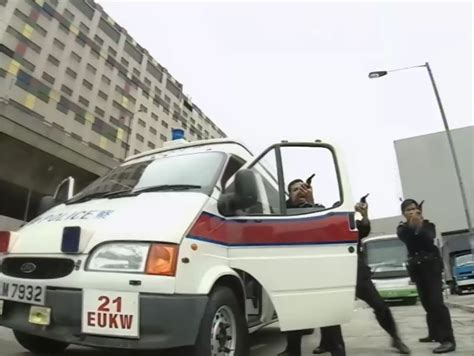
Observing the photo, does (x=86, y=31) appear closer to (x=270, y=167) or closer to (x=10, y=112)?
(x=10, y=112)

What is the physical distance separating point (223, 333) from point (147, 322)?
797mm

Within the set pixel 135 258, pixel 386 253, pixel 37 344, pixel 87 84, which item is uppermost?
pixel 87 84

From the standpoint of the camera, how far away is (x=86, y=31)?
54.5 metres

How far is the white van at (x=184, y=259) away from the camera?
3.42 meters

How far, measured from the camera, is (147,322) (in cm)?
335

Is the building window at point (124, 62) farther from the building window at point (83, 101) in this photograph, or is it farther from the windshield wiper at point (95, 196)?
the windshield wiper at point (95, 196)

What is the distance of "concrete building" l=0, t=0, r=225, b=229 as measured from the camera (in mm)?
29734

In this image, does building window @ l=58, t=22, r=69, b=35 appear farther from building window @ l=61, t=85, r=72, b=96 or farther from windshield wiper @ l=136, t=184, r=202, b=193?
windshield wiper @ l=136, t=184, r=202, b=193

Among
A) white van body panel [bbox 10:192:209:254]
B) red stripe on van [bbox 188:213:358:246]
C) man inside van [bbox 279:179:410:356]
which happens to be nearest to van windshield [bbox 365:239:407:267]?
man inside van [bbox 279:179:410:356]

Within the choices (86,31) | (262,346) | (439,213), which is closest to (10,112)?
(262,346)

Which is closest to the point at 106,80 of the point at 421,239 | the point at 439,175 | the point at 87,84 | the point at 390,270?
the point at 87,84

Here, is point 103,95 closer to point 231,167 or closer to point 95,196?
point 95,196

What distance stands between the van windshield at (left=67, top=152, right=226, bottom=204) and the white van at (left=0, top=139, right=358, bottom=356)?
0.06 ft

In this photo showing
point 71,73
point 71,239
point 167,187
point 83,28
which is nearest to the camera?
point 71,239
